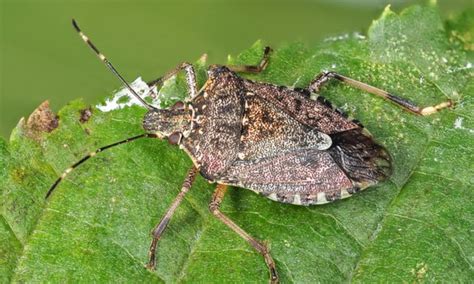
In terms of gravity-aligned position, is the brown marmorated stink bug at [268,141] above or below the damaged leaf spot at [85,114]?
below

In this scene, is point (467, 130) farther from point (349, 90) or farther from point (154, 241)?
point (154, 241)

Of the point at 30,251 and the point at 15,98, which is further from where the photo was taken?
the point at 15,98

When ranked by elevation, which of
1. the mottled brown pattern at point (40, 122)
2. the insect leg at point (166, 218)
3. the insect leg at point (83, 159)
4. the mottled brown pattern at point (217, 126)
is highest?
the mottled brown pattern at point (40, 122)

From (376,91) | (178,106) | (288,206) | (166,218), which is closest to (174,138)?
(178,106)

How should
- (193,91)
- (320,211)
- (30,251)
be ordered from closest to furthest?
(30,251) < (320,211) < (193,91)

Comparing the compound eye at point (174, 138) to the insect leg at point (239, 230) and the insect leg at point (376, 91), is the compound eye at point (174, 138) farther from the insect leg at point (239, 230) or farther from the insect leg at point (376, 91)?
the insect leg at point (376, 91)

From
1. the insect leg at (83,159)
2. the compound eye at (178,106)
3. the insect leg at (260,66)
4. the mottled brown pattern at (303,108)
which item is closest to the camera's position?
the insect leg at (83,159)

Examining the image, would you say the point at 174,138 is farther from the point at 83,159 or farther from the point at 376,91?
the point at 376,91

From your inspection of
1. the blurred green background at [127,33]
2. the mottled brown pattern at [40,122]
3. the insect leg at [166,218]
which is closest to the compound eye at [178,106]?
the insect leg at [166,218]

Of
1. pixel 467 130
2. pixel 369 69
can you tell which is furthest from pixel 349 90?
pixel 467 130
